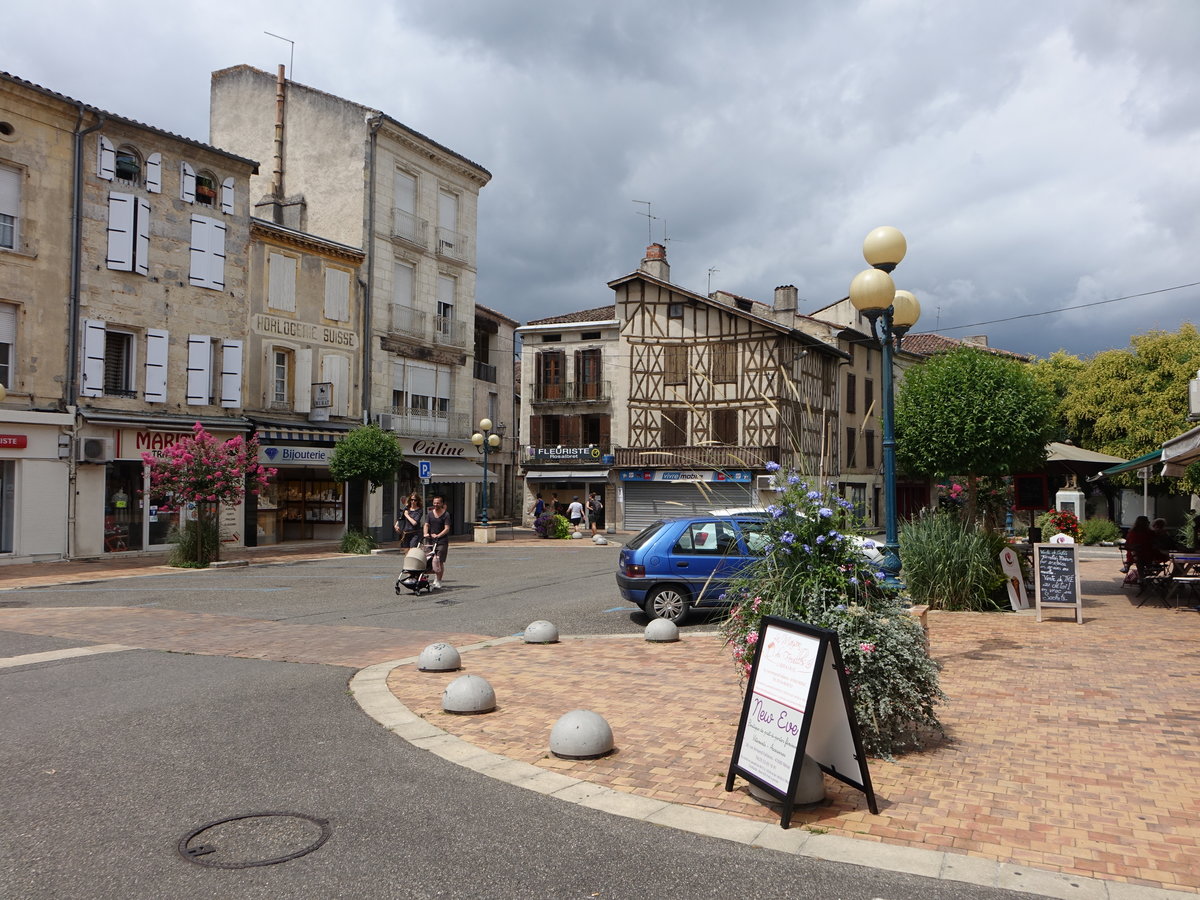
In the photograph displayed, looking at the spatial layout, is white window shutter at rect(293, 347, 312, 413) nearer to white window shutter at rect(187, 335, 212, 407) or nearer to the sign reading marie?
the sign reading marie

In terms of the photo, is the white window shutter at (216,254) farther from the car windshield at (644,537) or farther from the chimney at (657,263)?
the chimney at (657,263)

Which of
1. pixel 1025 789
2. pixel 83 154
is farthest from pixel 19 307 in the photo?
pixel 1025 789

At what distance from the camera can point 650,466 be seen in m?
37.7

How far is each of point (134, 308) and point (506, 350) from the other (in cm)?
2067

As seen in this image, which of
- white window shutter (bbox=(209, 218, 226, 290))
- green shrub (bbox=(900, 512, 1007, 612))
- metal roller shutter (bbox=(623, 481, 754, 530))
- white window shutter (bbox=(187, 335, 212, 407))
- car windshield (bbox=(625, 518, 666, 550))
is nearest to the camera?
car windshield (bbox=(625, 518, 666, 550))

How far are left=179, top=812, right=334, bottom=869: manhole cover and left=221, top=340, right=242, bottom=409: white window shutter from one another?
2098 centimetres

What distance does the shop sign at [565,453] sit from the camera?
3859 cm

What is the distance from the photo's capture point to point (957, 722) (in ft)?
20.0

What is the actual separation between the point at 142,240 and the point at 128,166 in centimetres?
191

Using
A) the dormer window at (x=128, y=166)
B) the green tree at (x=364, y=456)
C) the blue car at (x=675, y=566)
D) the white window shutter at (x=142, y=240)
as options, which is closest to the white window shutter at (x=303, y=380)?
the green tree at (x=364, y=456)

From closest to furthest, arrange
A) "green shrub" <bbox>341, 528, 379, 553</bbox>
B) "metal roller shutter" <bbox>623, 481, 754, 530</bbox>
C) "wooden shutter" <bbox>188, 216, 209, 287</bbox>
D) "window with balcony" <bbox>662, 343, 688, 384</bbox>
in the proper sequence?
"wooden shutter" <bbox>188, 216, 209, 287</bbox> → "green shrub" <bbox>341, 528, 379, 553</bbox> → "metal roller shutter" <bbox>623, 481, 754, 530</bbox> → "window with balcony" <bbox>662, 343, 688, 384</bbox>

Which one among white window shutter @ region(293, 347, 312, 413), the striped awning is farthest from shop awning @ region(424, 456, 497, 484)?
white window shutter @ region(293, 347, 312, 413)

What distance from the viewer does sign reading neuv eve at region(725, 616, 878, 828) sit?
424cm

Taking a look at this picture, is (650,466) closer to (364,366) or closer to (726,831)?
(364,366)
